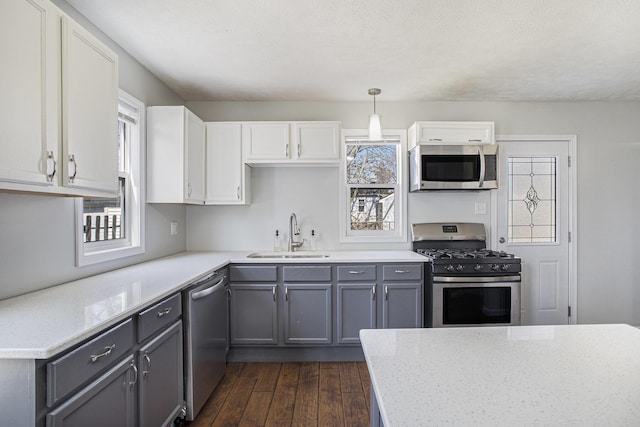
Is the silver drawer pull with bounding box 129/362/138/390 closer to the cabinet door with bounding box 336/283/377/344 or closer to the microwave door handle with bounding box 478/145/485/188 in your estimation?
the cabinet door with bounding box 336/283/377/344

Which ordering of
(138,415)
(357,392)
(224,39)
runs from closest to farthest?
(138,415)
(224,39)
(357,392)

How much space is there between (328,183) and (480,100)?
1.79 metres

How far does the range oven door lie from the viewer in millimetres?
2793

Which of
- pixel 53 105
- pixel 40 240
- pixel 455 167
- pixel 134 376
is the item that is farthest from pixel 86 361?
pixel 455 167

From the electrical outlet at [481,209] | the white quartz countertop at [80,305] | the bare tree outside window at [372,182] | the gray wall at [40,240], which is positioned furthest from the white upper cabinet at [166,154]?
the electrical outlet at [481,209]

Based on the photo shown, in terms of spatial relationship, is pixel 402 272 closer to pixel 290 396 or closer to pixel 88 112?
pixel 290 396

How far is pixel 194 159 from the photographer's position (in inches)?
114

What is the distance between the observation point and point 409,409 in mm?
690

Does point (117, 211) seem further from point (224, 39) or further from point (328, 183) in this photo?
point (328, 183)

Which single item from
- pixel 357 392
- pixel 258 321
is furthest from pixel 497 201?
pixel 258 321

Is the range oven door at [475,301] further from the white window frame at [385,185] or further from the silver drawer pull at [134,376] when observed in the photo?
the silver drawer pull at [134,376]

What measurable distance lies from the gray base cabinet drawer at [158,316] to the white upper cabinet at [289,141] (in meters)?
1.66

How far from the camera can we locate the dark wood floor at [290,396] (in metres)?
2.08

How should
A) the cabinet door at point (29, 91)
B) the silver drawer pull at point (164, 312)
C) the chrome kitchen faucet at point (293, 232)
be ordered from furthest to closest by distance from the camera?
the chrome kitchen faucet at point (293, 232) → the silver drawer pull at point (164, 312) → the cabinet door at point (29, 91)
